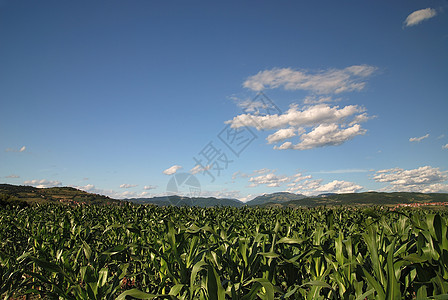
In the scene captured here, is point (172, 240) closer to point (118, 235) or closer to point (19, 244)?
point (118, 235)

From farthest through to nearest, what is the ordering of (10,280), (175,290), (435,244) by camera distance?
(10,280)
(435,244)
(175,290)

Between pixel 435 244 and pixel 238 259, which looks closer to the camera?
pixel 435 244

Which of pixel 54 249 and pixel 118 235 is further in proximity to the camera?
pixel 118 235

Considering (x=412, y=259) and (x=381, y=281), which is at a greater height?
(x=412, y=259)

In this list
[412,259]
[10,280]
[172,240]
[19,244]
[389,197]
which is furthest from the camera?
[389,197]

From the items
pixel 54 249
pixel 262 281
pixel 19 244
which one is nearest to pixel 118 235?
pixel 54 249

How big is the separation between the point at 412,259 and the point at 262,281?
1.64 metres

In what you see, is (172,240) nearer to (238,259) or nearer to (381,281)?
(238,259)

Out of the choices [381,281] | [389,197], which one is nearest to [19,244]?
[381,281]

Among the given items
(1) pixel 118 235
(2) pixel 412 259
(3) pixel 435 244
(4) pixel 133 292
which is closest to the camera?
(4) pixel 133 292

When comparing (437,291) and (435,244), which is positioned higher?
(435,244)

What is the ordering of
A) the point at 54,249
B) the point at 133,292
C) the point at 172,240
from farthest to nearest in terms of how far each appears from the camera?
Answer: the point at 54,249 < the point at 172,240 < the point at 133,292

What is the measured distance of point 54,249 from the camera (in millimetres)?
6098

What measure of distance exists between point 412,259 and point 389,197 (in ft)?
532
